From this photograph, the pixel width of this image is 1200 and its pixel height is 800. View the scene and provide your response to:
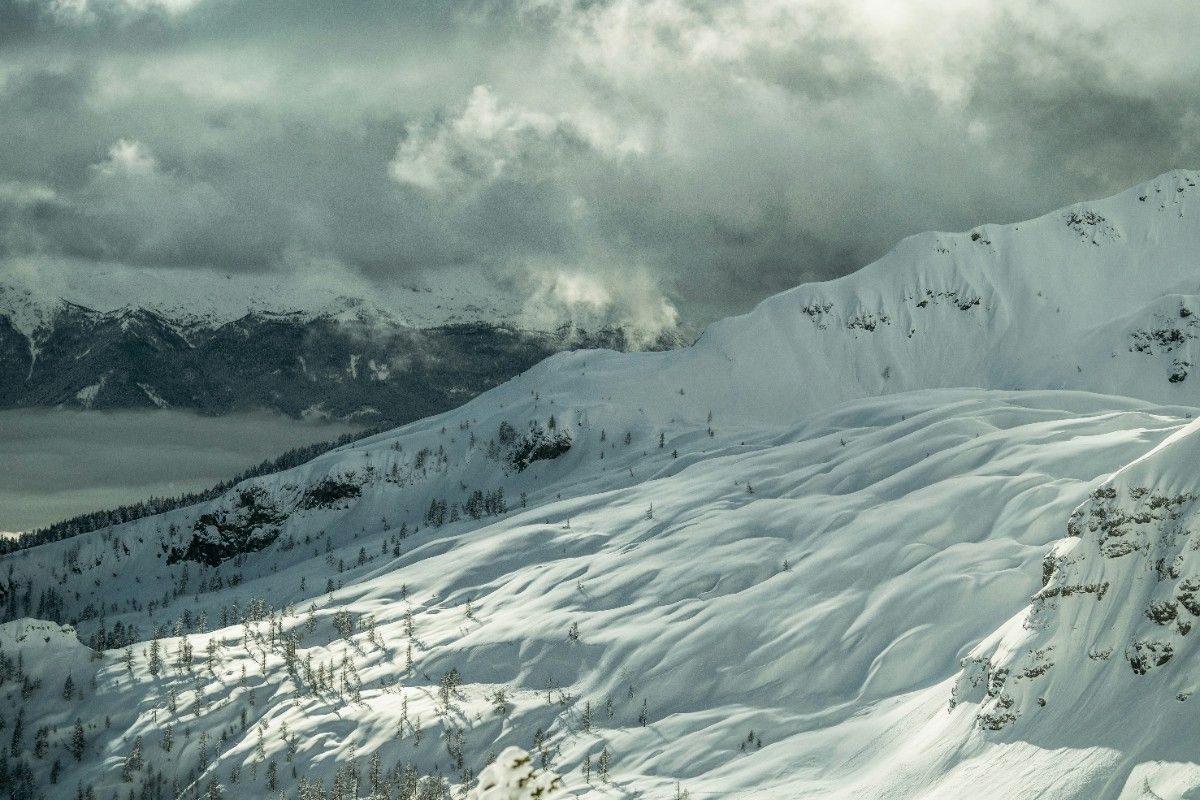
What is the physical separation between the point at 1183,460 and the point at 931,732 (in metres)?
49.8

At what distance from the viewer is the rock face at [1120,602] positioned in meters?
143

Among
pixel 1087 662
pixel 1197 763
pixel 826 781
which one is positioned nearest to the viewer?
pixel 1197 763

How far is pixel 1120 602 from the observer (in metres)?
150

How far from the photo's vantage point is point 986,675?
167750 millimetres

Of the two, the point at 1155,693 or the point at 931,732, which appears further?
the point at 931,732

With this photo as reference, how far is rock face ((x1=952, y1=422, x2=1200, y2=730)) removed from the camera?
143 m

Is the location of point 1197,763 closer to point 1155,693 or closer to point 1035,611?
point 1155,693

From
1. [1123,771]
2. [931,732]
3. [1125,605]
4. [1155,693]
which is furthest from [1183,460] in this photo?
[931,732]

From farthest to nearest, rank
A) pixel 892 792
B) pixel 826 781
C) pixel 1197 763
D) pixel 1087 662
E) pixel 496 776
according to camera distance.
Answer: pixel 826 781, pixel 892 792, pixel 1087 662, pixel 1197 763, pixel 496 776

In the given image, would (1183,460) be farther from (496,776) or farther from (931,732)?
(496,776)

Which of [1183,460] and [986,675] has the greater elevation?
[1183,460]

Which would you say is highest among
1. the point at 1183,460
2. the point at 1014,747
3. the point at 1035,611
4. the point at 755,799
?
the point at 1183,460

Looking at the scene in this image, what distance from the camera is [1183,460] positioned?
491ft

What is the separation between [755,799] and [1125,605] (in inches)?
2604
